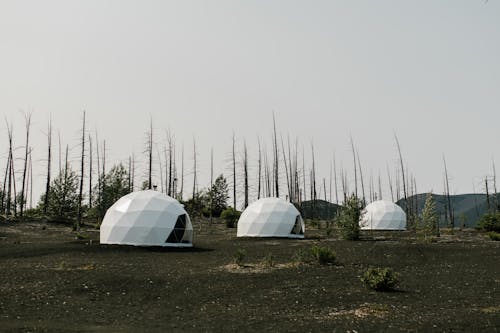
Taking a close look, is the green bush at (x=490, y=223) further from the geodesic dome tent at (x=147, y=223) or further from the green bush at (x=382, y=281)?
the green bush at (x=382, y=281)

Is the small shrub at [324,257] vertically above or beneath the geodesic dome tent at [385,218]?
beneath

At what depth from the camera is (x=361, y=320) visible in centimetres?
1295

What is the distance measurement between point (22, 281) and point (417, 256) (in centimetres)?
1918

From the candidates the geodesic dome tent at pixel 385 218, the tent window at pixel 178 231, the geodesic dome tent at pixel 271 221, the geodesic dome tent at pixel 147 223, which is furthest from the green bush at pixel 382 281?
the geodesic dome tent at pixel 385 218

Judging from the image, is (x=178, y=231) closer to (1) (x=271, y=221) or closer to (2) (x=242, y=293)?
(1) (x=271, y=221)

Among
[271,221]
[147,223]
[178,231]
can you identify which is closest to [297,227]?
[271,221]

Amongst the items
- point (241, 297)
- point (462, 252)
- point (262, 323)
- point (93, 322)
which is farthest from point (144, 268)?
point (462, 252)

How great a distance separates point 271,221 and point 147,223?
522 inches

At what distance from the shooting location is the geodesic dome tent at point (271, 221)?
41312mm

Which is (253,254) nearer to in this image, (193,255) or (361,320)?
(193,255)

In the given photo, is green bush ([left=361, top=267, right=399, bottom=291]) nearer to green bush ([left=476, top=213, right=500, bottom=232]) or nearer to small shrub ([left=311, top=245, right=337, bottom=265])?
small shrub ([left=311, top=245, right=337, bottom=265])

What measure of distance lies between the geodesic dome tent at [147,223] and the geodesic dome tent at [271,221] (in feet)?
30.5

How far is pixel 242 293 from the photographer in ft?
55.5

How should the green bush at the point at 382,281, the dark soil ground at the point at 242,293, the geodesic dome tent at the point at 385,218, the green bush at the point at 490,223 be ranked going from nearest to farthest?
1. the dark soil ground at the point at 242,293
2. the green bush at the point at 382,281
3. the green bush at the point at 490,223
4. the geodesic dome tent at the point at 385,218
